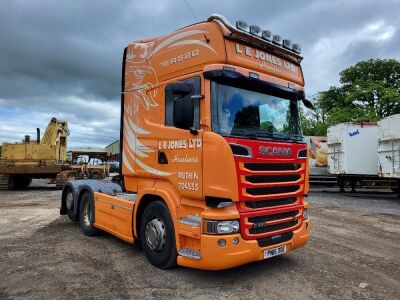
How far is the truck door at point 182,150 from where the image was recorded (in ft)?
17.3

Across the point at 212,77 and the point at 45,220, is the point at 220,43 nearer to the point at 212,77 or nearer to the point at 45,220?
the point at 212,77

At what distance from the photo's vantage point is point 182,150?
5.55 meters

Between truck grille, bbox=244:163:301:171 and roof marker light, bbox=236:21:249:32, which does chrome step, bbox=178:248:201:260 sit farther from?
roof marker light, bbox=236:21:249:32

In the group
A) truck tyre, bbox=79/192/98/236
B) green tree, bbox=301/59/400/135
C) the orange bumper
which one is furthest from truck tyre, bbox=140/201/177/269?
green tree, bbox=301/59/400/135

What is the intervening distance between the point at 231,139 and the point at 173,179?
3.83ft

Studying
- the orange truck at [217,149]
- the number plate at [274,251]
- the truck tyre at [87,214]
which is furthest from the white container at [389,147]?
the truck tyre at [87,214]

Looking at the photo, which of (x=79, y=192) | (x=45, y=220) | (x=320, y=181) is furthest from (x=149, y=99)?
(x=320, y=181)

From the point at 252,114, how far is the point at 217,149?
95cm

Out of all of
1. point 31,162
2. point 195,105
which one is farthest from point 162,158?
point 31,162

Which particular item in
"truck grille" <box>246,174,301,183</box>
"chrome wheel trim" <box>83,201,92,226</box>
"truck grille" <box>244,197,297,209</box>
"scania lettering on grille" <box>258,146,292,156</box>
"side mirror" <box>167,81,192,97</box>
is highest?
"side mirror" <box>167,81,192,97</box>

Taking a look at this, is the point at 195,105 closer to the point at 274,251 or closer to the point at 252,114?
the point at 252,114

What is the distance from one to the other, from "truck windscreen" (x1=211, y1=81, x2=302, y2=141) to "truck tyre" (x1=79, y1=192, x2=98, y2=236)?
14.0 ft

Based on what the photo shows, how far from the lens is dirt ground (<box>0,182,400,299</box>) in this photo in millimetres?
4980

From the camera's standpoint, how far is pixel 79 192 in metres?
8.99
